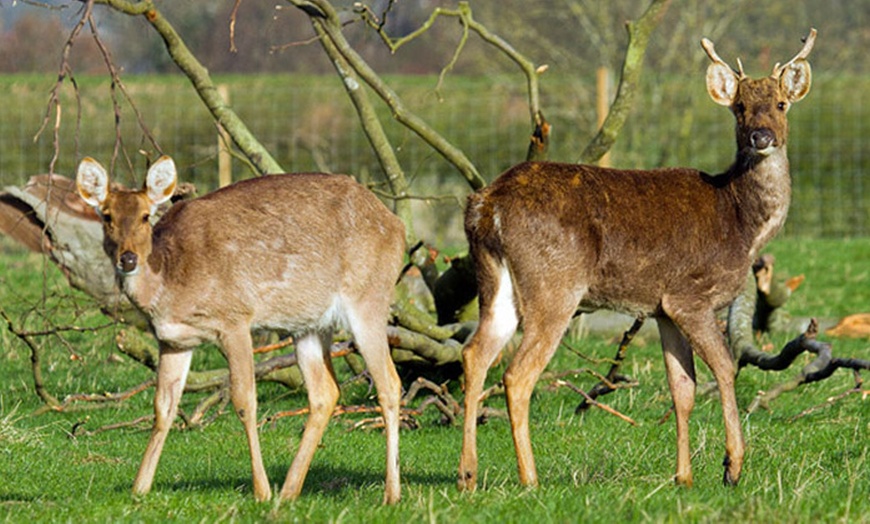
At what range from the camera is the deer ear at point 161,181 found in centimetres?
680

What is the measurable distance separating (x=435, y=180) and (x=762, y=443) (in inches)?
501

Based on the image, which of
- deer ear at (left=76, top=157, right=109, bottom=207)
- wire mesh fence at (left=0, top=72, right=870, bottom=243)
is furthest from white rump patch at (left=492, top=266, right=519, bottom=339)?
wire mesh fence at (left=0, top=72, right=870, bottom=243)

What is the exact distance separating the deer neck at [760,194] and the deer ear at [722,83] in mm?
316

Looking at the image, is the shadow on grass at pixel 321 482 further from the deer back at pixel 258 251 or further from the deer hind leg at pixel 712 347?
the deer hind leg at pixel 712 347

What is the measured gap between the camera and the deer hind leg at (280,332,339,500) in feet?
22.8

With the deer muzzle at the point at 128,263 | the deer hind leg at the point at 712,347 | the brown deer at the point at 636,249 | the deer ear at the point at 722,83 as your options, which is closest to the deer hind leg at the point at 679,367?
the brown deer at the point at 636,249

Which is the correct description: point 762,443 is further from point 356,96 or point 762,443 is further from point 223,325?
point 356,96

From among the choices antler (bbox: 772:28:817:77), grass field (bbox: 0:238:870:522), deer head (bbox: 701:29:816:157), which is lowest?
grass field (bbox: 0:238:870:522)

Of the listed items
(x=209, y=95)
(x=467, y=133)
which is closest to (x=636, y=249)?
(x=209, y=95)

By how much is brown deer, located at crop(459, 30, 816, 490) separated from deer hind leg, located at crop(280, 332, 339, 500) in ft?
2.48

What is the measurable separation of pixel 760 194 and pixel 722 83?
606 mm

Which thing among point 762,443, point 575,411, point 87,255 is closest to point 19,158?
point 87,255

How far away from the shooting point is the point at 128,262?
6.54m

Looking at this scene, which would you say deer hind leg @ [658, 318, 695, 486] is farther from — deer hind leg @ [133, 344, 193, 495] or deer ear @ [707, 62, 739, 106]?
deer hind leg @ [133, 344, 193, 495]
